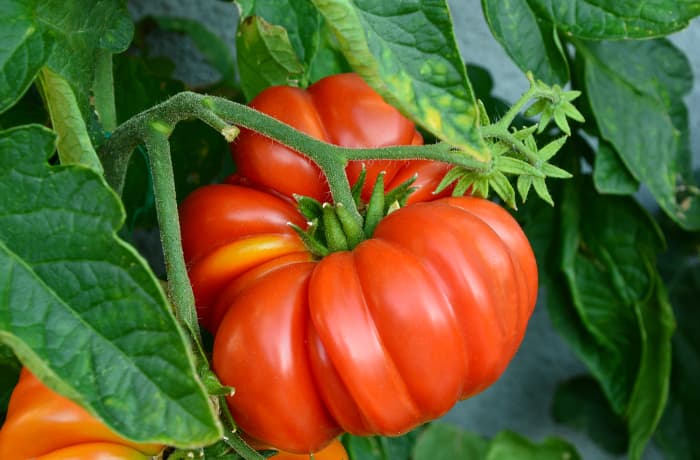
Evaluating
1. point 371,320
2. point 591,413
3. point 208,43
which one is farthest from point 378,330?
point 591,413

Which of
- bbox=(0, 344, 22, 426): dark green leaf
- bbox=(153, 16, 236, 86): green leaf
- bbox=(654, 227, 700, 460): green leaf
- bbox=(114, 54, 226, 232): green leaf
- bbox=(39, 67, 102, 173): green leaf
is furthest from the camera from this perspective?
bbox=(654, 227, 700, 460): green leaf

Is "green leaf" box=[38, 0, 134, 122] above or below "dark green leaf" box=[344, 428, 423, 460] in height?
above

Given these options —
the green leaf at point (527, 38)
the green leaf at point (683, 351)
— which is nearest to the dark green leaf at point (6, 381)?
the green leaf at point (527, 38)

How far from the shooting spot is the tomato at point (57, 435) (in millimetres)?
521

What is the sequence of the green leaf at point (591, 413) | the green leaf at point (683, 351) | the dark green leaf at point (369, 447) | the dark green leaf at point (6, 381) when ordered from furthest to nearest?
the green leaf at point (591, 413) → the green leaf at point (683, 351) → the dark green leaf at point (369, 447) → the dark green leaf at point (6, 381)

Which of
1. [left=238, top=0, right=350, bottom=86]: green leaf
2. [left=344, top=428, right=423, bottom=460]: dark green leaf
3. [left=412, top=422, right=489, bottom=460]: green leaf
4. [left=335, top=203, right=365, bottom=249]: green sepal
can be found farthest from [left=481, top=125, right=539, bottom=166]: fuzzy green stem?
[left=412, top=422, right=489, bottom=460]: green leaf

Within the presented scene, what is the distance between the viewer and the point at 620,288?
98 centimetres

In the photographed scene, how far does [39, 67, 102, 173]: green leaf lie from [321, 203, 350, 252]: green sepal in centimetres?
16

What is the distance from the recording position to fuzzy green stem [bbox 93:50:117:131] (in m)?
0.69

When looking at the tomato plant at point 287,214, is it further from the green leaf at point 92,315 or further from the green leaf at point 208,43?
the green leaf at point 208,43

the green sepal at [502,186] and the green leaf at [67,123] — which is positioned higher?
the green leaf at [67,123]

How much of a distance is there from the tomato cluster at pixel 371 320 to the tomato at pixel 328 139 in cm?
6

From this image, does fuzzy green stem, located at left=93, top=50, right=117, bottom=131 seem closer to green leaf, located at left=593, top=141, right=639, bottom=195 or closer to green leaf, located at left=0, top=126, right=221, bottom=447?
green leaf, located at left=0, top=126, right=221, bottom=447

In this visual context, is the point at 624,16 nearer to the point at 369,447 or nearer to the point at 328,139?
the point at 328,139
